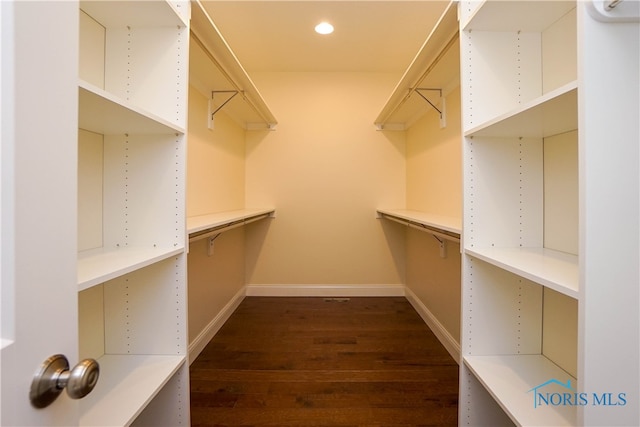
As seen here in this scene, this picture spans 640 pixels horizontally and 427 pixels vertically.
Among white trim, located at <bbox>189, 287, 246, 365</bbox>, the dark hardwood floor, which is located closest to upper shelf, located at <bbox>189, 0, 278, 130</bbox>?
white trim, located at <bbox>189, 287, 246, 365</bbox>

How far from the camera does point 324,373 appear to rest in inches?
69.6

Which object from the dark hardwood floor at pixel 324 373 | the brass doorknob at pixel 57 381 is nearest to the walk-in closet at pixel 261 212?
the brass doorknob at pixel 57 381

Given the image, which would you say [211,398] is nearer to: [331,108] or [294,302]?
[294,302]

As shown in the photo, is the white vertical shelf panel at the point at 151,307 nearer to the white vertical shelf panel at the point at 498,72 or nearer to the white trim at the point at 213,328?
the white trim at the point at 213,328

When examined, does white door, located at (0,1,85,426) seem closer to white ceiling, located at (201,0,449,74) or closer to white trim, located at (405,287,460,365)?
white ceiling, located at (201,0,449,74)

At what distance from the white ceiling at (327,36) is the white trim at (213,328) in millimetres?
2188

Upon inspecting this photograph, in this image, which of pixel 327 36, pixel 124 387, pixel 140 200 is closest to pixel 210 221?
pixel 140 200

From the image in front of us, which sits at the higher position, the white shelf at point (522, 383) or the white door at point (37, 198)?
the white door at point (37, 198)

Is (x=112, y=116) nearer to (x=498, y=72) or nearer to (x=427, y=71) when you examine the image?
(x=498, y=72)

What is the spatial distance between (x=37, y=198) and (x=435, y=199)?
2.36 m

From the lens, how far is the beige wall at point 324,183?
121 inches

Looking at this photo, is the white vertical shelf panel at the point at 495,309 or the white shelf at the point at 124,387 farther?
the white vertical shelf panel at the point at 495,309

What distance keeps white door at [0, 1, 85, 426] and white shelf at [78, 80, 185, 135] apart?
26cm

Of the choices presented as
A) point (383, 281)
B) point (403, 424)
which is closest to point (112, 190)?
point (403, 424)
